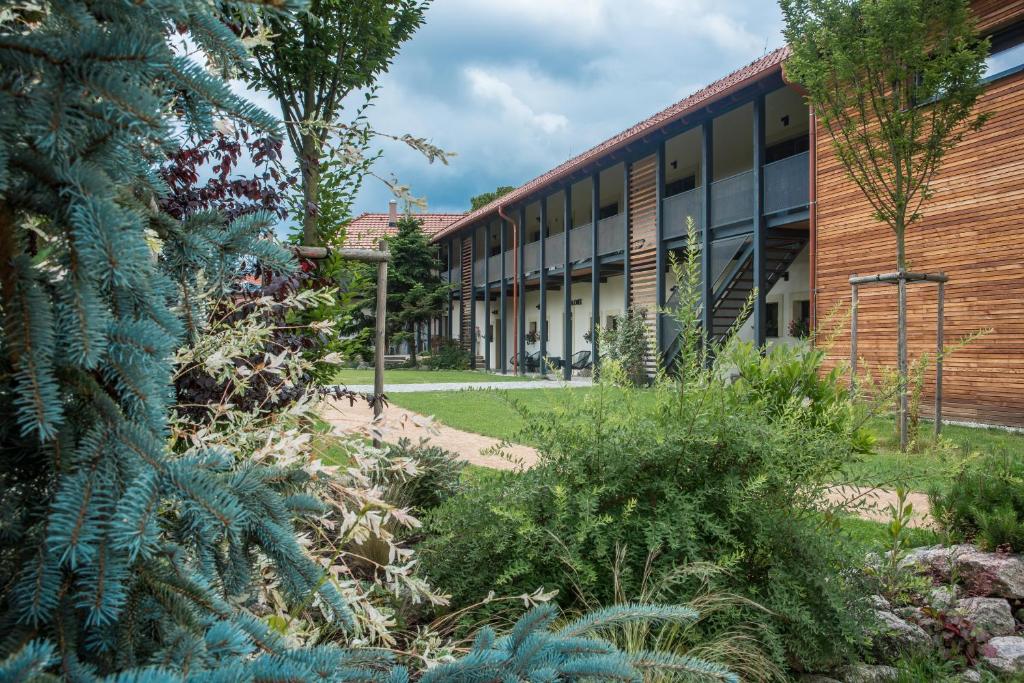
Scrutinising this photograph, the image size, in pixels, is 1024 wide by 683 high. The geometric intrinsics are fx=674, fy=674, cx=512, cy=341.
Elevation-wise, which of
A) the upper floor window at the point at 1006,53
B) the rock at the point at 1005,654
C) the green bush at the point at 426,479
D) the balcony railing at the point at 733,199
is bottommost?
the rock at the point at 1005,654

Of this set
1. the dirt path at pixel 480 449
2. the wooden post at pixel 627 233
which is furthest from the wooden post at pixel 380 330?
the wooden post at pixel 627 233

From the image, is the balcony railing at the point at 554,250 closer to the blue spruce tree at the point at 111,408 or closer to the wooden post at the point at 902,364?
the wooden post at the point at 902,364

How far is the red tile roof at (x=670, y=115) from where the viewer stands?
13.1 meters

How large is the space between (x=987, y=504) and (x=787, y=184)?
11037 millimetres

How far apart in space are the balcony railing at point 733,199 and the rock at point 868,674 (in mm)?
13018

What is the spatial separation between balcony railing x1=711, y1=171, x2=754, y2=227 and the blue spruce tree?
14795 mm

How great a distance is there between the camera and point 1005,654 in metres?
2.79

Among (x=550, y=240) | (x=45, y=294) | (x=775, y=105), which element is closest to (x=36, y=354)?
(x=45, y=294)

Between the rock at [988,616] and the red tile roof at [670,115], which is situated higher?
the red tile roof at [670,115]

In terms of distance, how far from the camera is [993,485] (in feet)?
12.8

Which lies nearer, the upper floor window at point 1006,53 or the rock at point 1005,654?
the rock at point 1005,654

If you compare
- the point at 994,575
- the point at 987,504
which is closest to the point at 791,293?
the point at 987,504

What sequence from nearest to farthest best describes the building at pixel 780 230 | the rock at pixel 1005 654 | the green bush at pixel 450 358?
the rock at pixel 1005 654
the building at pixel 780 230
the green bush at pixel 450 358

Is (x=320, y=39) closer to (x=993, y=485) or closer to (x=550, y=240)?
(x=993, y=485)
